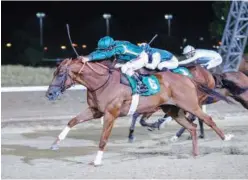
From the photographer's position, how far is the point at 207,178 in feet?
22.4

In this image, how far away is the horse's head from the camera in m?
7.82

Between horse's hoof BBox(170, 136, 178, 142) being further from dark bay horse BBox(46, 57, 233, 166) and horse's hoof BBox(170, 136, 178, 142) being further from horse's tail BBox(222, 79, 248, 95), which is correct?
dark bay horse BBox(46, 57, 233, 166)

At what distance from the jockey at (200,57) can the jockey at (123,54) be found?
2307 millimetres

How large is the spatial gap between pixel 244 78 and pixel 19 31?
77.4ft

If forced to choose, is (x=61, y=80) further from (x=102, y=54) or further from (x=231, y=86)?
(x=231, y=86)

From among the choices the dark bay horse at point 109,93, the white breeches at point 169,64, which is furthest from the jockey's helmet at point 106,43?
the white breeches at point 169,64

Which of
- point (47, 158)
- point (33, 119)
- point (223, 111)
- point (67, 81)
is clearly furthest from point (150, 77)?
point (223, 111)

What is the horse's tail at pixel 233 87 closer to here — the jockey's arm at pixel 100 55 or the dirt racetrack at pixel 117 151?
the dirt racetrack at pixel 117 151

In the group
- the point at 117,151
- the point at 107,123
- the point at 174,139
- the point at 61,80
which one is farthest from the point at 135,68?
the point at 174,139

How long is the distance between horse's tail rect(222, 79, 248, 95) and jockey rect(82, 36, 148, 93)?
236cm

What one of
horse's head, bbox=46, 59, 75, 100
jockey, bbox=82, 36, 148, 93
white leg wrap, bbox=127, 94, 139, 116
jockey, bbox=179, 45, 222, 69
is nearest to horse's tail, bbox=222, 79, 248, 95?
jockey, bbox=179, 45, 222, 69

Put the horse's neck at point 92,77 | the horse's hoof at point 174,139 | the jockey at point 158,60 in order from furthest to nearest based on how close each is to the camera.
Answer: the horse's hoof at point 174,139 < the jockey at point 158,60 < the horse's neck at point 92,77

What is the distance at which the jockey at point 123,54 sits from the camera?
8172mm

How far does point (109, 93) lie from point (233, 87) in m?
3.26
